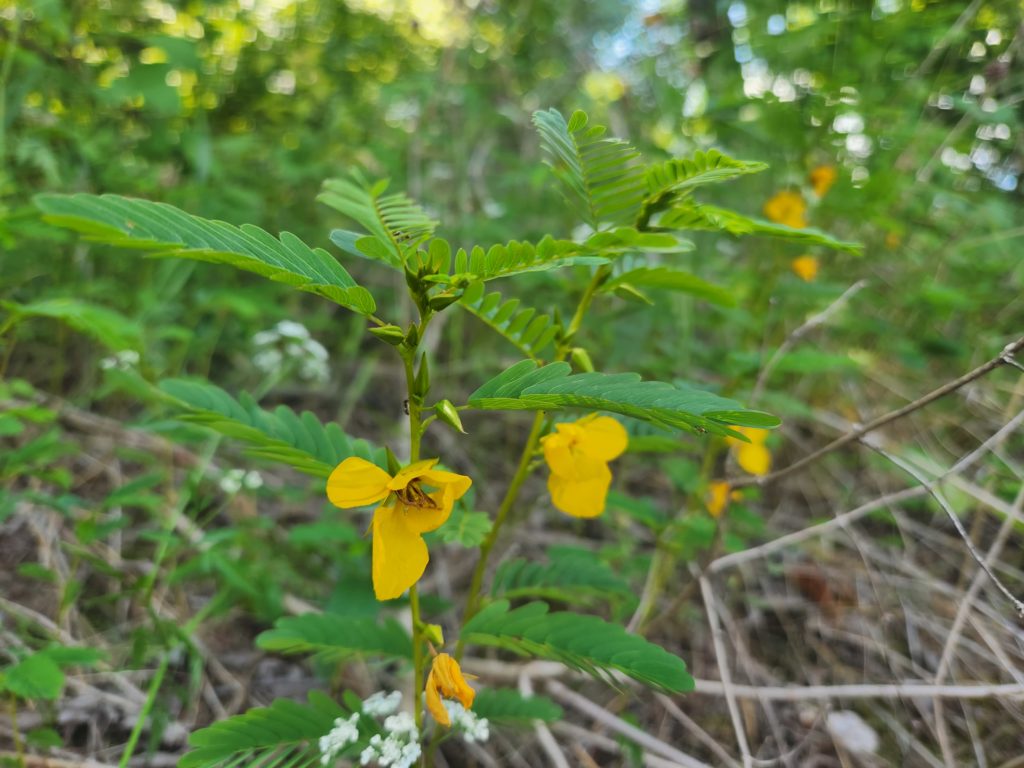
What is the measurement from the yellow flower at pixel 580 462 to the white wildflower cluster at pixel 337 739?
0.39 m

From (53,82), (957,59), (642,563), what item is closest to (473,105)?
(53,82)

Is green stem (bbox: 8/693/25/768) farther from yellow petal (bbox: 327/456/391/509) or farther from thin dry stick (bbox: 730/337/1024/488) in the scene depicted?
thin dry stick (bbox: 730/337/1024/488)

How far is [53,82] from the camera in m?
2.05

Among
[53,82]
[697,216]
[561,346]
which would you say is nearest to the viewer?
[697,216]

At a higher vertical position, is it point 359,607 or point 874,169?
point 874,169

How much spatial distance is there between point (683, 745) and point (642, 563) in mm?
415

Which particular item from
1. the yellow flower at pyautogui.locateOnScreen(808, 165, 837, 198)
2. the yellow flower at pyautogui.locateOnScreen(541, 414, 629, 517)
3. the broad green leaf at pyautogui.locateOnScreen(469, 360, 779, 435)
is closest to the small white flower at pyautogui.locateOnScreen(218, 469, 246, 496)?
the yellow flower at pyautogui.locateOnScreen(541, 414, 629, 517)

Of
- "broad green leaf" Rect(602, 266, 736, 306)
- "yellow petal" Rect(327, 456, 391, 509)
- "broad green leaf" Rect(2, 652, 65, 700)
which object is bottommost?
"broad green leaf" Rect(2, 652, 65, 700)

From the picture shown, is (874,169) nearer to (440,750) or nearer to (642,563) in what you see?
(642,563)

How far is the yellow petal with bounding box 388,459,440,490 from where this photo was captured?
2.37 ft

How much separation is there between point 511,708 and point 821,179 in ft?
5.71

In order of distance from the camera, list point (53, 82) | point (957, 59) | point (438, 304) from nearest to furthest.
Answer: point (438, 304)
point (53, 82)
point (957, 59)

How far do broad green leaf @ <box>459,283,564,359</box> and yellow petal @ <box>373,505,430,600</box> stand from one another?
0.29 metres

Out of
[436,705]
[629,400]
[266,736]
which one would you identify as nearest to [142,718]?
[266,736]
